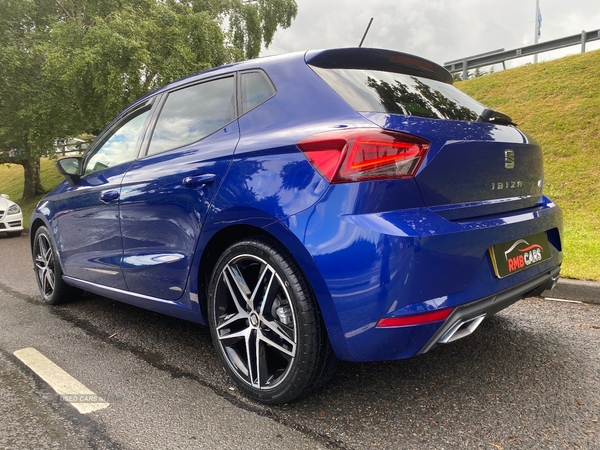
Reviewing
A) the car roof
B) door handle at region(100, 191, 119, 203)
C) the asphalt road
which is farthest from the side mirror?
the car roof

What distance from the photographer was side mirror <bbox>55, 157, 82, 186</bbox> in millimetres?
3684

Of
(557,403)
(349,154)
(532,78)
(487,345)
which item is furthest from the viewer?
(532,78)

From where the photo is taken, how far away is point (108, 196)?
123 inches

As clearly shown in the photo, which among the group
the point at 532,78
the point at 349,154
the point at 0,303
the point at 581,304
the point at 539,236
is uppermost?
the point at 532,78

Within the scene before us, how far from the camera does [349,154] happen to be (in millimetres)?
1869

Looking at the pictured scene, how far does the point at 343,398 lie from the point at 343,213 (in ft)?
3.19

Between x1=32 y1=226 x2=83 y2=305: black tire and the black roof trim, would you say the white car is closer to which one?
x1=32 y1=226 x2=83 y2=305: black tire

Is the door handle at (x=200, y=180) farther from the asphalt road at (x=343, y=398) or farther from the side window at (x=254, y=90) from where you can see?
the asphalt road at (x=343, y=398)

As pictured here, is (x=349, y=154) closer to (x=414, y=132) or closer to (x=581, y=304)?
(x=414, y=132)

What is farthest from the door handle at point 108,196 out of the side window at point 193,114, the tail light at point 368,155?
the tail light at point 368,155

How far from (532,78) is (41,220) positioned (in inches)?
443

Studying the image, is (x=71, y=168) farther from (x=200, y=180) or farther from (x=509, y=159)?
(x=509, y=159)

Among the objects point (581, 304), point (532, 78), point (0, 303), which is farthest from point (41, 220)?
point (532, 78)

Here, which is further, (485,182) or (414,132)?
(485,182)
